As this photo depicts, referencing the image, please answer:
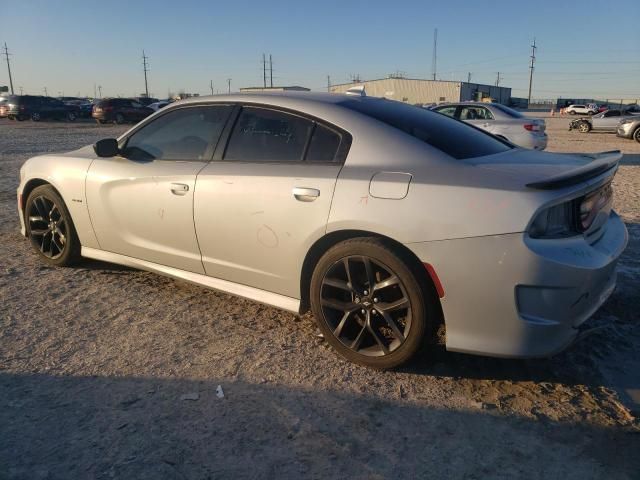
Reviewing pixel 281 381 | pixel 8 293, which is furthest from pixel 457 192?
pixel 8 293

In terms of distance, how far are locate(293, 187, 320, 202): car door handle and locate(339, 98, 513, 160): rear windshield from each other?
618mm

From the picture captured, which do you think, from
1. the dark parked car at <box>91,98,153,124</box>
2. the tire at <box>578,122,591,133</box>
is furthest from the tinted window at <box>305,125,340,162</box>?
the dark parked car at <box>91,98,153,124</box>

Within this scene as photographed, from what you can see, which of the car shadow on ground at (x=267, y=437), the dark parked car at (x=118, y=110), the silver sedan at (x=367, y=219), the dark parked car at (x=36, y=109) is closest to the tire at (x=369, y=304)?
the silver sedan at (x=367, y=219)

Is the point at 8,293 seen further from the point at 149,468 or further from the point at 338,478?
the point at 338,478

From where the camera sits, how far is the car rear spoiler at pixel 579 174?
7.73 feet

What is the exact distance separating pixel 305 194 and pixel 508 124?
34.8ft

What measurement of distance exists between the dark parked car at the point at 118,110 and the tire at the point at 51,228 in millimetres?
29856

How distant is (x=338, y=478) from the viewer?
6.69 ft

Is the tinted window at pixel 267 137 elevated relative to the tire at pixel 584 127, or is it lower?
elevated

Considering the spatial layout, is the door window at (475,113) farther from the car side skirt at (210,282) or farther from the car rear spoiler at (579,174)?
the car side skirt at (210,282)

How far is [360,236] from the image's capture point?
9.16 ft

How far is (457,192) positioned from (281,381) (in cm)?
136

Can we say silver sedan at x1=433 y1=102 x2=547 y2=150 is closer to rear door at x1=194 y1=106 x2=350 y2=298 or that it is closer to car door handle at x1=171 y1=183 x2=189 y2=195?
rear door at x1=194 y1=106 x2=350 y2=298

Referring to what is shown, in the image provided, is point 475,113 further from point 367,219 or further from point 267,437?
point 267,437
